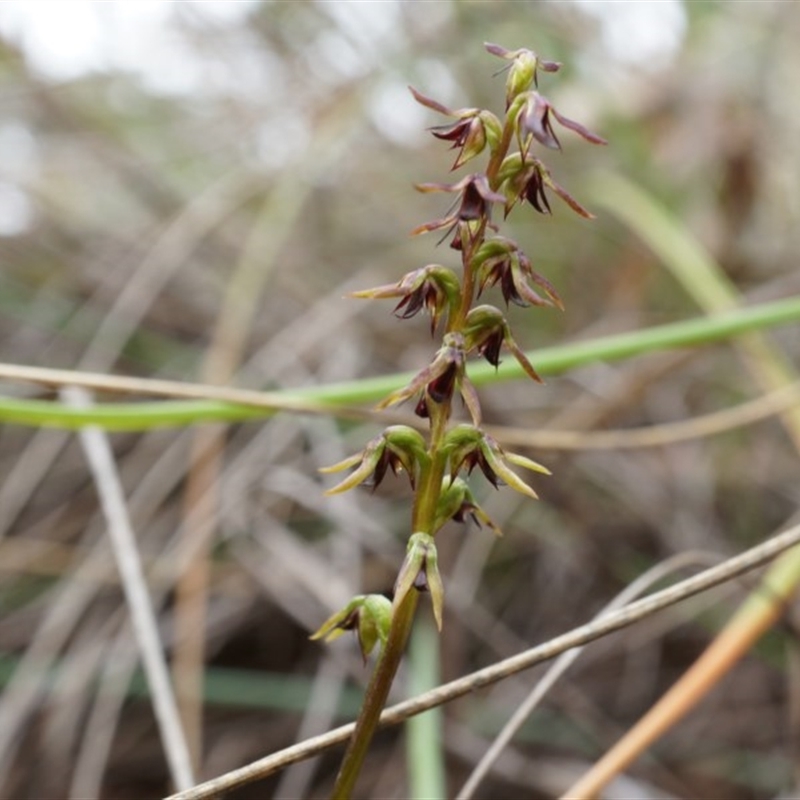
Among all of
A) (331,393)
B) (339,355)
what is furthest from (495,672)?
(339,355)

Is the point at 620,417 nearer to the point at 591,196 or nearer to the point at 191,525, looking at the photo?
the point at 591,196

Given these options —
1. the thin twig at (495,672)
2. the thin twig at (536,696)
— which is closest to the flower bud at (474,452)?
the thin twig at (495,672)

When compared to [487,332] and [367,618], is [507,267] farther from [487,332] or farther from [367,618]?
[367,618]

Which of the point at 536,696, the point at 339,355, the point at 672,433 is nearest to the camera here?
the point at 536,696

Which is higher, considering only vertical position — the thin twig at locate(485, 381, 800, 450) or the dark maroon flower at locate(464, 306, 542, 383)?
the thin twig at locate(485, 381, 800, 450)

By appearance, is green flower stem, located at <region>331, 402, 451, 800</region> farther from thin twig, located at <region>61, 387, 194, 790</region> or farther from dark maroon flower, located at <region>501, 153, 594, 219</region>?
thin twig, located at <region>61, 387, 194, 790</region>

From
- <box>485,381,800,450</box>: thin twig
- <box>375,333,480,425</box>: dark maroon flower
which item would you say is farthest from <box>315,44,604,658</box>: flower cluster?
<box>485,381,800,450</box>: thin twig
